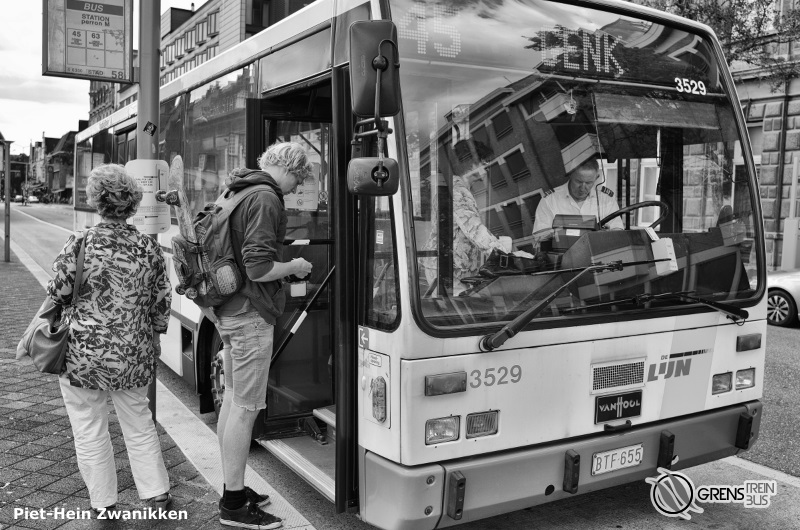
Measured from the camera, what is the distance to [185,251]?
3.99m

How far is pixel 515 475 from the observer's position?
3.61 meters

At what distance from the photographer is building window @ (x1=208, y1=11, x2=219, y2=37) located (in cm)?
4834

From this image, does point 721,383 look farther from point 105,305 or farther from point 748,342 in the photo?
point 105,305

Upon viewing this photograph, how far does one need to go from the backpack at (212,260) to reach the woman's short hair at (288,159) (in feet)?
0.58

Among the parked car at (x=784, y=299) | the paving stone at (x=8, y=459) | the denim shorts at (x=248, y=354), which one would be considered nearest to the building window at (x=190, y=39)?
the parked car at (x=784, y=299)

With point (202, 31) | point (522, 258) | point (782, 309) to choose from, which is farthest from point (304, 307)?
point (202, 31)

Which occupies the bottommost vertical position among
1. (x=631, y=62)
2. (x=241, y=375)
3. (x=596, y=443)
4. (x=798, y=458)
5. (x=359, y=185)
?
(x=798, y=458)

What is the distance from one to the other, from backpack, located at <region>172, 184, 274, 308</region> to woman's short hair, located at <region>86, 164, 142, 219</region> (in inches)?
12.3

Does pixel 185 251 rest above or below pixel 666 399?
above

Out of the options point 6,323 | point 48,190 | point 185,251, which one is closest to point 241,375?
point 185,251

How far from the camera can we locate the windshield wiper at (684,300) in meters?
3.87

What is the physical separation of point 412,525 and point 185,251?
1723mm

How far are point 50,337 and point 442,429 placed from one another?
195 cm

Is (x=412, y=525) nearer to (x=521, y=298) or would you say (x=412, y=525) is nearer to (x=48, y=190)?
(x=521, y=298)
